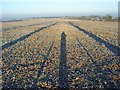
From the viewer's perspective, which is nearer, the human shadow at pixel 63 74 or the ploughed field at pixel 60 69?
the human shadow at pixel 63 74

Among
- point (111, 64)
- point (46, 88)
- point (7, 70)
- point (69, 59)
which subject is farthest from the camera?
point (69, 59)

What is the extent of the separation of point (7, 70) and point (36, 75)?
6.39 ft

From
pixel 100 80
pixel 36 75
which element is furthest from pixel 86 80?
pixel 36 75

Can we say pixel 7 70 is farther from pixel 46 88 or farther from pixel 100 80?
pixel 100 80

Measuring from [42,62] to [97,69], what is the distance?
138 inches

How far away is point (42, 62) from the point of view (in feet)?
48.2

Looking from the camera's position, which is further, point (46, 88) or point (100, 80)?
point (100, 80)

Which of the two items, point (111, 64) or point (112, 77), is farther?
point (111, 64)

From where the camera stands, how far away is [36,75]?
11.9 m

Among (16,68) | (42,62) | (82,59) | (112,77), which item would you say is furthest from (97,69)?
(16,68)

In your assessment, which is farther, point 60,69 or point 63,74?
point 60,69

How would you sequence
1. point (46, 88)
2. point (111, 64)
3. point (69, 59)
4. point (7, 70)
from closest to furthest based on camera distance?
1. point (46, 88)
2. point (7, 70)
3. point (111, 64)
4. point (69, 59)

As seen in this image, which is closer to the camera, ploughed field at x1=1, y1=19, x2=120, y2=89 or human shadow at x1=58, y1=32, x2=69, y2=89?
human shadow at x1=58, y1=32, x2=69, y2=89

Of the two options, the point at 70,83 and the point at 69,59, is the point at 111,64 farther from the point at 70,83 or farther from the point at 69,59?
the point at 70,83
